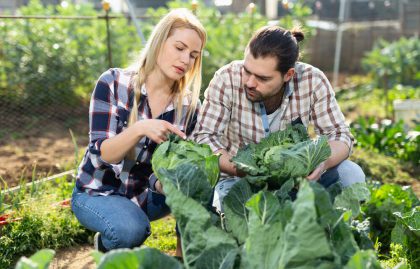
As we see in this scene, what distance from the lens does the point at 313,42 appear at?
12.1m

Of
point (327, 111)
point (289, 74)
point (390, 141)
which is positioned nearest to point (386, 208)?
point (327, 111)

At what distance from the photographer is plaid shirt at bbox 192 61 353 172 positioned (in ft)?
10.7

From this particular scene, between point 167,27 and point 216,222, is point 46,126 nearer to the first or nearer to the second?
point 167,27

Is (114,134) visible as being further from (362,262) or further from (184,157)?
(362,262)

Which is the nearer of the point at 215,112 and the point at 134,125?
the point at 134,125

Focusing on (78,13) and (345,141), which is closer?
(345,141)

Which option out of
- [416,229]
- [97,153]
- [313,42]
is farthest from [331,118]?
[313,42]

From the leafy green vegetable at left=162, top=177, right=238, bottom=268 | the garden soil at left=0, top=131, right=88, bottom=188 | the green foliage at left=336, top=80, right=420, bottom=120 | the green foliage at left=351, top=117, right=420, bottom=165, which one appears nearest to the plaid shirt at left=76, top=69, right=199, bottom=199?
the leafy green vegetable at left=162, top=177, right=238, bottom=268

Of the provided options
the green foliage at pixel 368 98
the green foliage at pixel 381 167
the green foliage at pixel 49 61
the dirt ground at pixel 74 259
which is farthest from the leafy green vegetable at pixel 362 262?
the green foliage at pixel 49 61

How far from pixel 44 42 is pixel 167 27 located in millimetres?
4542

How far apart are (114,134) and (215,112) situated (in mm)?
595

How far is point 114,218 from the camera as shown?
9.31 feet

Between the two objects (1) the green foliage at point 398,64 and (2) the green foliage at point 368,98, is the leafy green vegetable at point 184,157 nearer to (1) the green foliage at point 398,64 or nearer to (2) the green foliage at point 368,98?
(2) the green foliage at point 368,98

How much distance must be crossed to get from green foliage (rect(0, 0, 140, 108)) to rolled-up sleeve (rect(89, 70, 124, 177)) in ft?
13.9
